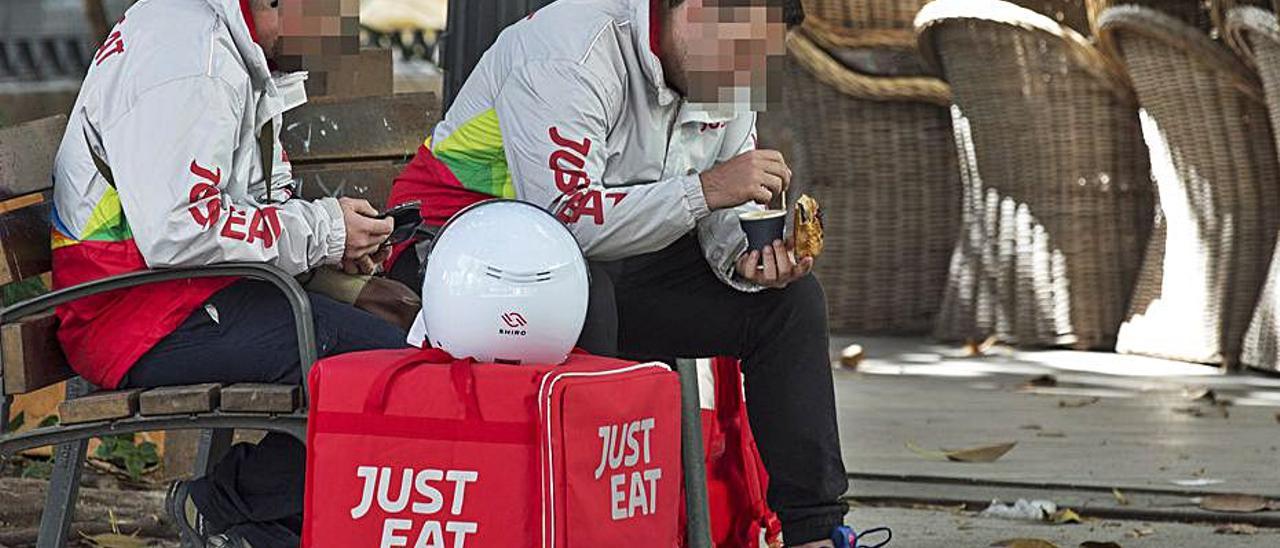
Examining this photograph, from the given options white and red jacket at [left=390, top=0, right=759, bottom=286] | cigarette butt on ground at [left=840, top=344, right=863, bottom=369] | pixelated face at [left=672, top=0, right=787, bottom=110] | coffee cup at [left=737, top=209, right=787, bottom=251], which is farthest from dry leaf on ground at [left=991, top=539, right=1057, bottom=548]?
cigarette butt on ground at [left=840, top=344, right=863, bottom=369]

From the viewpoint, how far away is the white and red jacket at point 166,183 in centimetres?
336

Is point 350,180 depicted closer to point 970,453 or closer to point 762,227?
point 762,227

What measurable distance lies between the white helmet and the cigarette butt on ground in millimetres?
4297

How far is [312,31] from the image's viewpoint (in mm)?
3623

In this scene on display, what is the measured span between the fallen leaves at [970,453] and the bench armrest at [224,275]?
266cm

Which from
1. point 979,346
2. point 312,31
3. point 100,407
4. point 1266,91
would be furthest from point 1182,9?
point 100,407

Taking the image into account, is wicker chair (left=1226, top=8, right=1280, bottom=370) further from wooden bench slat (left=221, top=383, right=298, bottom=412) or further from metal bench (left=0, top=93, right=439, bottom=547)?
wooden bench slat (left=221, top=383, right=298, bottom=412)

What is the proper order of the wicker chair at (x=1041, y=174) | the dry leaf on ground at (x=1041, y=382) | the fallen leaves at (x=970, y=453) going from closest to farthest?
the fallen leaves at (x=970, y=453) → the dry leaf on ground at (x=1041, y=382) → the wicker chair at (x=1041, y=174)

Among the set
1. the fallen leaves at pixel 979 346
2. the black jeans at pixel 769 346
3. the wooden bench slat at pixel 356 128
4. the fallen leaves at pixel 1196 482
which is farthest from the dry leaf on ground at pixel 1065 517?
the fallen leaves at pixel 979 346

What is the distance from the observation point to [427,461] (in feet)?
10.5

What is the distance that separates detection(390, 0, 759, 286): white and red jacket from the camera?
3760mm

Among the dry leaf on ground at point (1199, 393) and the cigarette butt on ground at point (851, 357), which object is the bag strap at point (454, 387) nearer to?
the dry leaf on ground at point (1199, 393)

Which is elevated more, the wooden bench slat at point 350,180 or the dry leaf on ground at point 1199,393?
the wooden bench slat at point 350,180

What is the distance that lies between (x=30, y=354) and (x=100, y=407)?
201 mm
